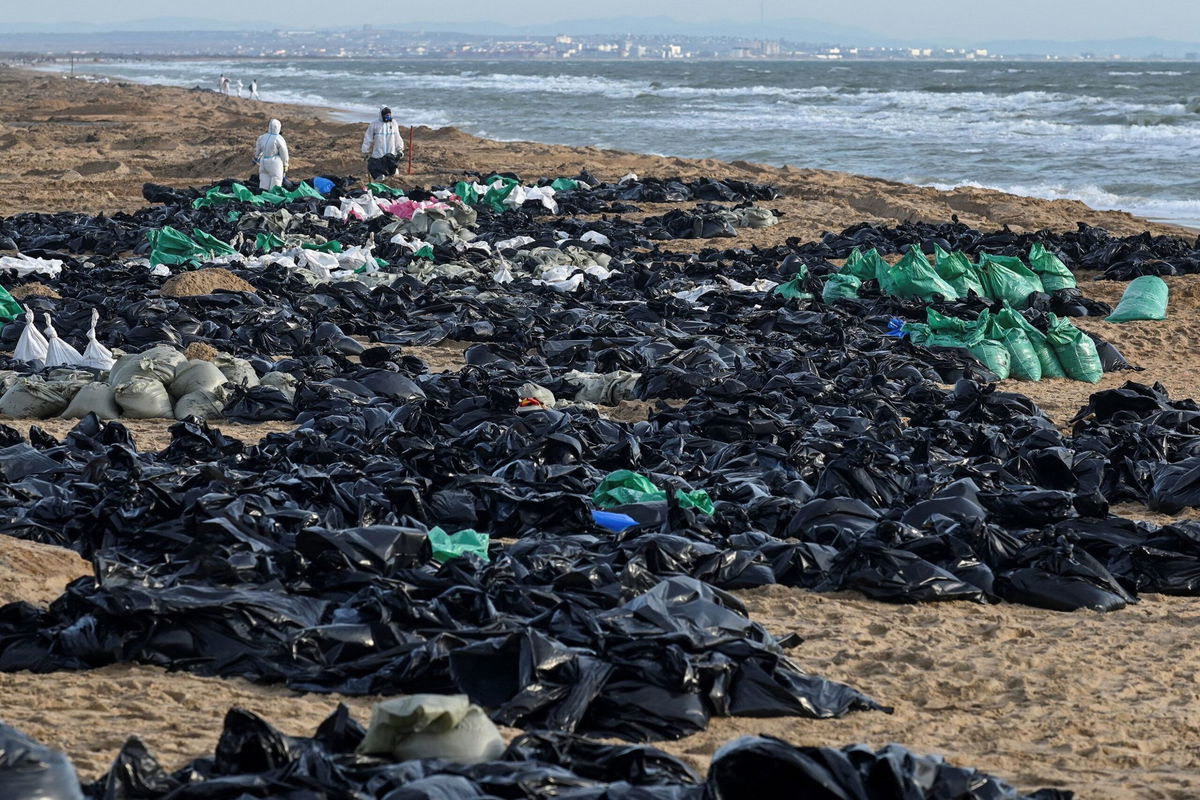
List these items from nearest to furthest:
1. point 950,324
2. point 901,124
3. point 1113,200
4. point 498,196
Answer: point 950,324
point 498,196
point 1113,200
point 901,124

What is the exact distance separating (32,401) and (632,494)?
4.12m

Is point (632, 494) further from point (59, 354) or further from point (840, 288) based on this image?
point (840, 288)

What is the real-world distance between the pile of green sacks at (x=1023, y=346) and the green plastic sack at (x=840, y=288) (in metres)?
1.72

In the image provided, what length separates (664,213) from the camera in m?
17.5

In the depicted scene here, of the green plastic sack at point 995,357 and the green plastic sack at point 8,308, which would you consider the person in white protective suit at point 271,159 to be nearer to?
the green plastic sack at point 8,308

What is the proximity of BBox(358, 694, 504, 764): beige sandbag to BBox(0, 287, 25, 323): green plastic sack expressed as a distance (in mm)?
8519

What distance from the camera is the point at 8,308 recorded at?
1099 cm

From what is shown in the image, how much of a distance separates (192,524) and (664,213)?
12391 millimetres

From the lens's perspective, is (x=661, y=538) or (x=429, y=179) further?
(x=429, y=179)

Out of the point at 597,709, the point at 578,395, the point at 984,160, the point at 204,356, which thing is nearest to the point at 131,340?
the point at 204,356

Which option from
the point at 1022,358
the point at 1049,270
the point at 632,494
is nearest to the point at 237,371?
the point at 632,494

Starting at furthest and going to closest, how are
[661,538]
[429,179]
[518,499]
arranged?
[429,179], [518,499], [661,538]

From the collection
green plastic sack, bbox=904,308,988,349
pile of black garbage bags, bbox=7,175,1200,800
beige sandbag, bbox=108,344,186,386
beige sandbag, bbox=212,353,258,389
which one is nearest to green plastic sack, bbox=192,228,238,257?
pile of black garbage bags, bbox=7,175,1200,800

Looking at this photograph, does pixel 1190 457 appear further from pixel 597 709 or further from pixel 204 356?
pixel 204 356
